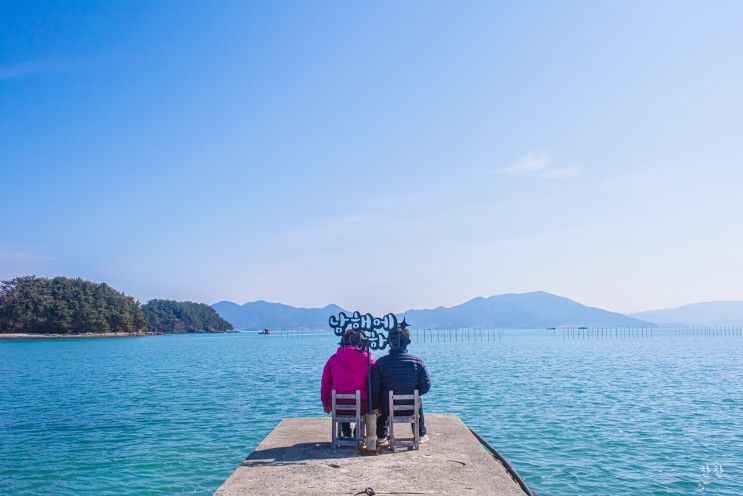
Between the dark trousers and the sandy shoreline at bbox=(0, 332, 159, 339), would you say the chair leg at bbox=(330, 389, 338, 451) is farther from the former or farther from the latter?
the sandy shoreline at bbox=(0, 332, 159, 339)

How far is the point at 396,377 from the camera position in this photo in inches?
495

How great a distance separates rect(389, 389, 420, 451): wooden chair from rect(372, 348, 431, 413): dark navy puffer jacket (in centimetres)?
27

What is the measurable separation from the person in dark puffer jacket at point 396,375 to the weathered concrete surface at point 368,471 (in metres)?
1.08

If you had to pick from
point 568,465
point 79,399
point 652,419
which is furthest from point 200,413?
point 652,419

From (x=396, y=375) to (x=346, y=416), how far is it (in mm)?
1291

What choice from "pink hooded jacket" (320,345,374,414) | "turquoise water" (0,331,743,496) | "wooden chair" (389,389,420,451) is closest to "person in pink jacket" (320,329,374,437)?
"pink hooded jacket" (320,345,374,414)

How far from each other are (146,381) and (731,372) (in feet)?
160

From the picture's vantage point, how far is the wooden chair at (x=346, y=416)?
12164 mm

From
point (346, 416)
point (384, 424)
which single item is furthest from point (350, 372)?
point (384, 424)

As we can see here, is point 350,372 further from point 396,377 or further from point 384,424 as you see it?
point 384,424

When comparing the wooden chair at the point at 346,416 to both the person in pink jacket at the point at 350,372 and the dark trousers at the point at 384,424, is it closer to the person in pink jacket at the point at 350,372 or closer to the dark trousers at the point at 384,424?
the person in pink jacket at the point at 350,372

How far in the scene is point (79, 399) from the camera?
115 feet

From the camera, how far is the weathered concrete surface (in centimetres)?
957

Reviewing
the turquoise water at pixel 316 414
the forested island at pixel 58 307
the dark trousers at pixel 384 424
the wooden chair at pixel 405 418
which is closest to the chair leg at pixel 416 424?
the wooden chair at pixel 405 418
